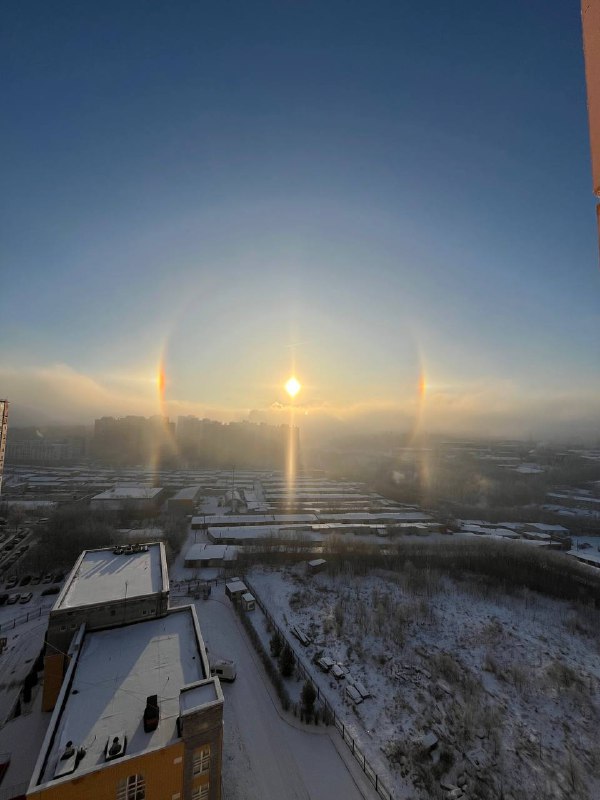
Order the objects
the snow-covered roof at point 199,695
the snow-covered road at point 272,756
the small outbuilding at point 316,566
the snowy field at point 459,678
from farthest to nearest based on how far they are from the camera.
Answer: the small outbuilding at point 316,566 < the snowy field at point 459,678 < the snow-covered road at point 272,756 < the snow-covered roof at point 199,695

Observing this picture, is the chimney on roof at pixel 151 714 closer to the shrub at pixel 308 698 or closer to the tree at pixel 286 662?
the shrub at pixel 308 698

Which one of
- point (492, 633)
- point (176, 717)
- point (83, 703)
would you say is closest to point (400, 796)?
point (176, 717)

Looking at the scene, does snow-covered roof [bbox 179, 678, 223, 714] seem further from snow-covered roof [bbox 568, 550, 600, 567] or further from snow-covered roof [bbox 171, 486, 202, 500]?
snow-covered roof [bbox 171, 486, 202, 500]

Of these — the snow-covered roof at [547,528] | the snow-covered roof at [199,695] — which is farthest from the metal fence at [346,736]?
the snow-covered roof at [547,528]

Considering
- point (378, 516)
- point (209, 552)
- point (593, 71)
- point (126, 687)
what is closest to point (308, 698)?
point (126, 687)

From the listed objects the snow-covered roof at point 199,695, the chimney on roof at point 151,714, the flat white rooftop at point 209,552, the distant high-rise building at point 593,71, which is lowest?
the flat white rooftop at point 209,552

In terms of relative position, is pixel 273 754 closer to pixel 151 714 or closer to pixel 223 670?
pixel 223 670

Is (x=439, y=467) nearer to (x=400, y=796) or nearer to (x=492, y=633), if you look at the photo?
(x=492, y=633)
